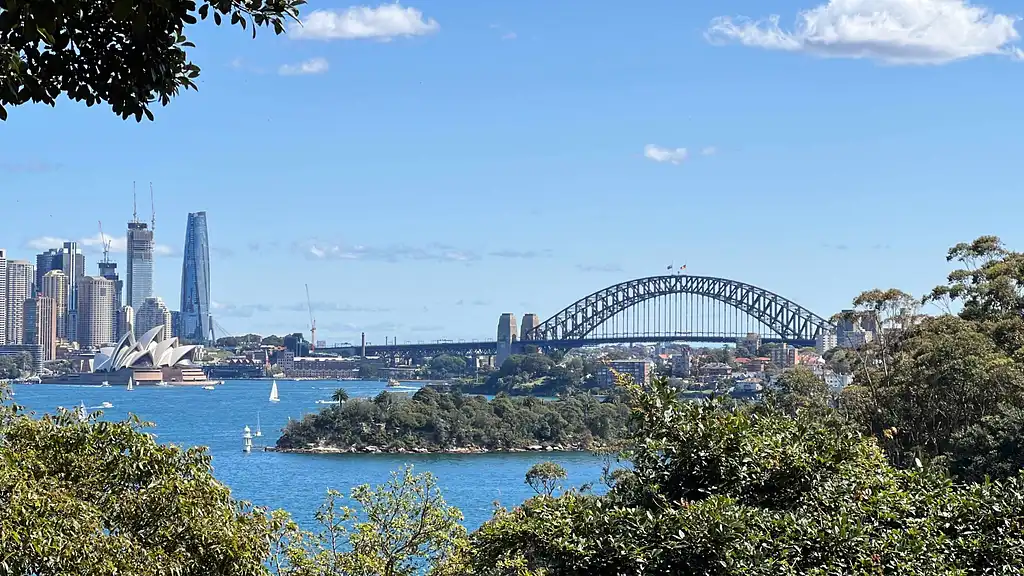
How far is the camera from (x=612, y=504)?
6879 mm

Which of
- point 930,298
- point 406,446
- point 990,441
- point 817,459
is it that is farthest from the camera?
point 406,446

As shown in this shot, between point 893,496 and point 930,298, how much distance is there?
22077 millimetres

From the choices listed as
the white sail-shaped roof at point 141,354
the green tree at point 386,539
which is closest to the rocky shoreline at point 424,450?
the green tree at point 386,539

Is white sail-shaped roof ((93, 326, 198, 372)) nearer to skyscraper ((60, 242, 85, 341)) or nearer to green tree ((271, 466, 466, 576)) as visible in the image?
skyscraper ((60, 242, 85, 341))

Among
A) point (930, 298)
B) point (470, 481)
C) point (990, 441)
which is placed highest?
point (930, 298)

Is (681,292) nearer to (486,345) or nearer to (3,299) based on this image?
(486,345)

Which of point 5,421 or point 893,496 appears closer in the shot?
point 893,496

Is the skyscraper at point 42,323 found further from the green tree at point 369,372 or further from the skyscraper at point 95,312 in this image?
the green tree at point 369,372

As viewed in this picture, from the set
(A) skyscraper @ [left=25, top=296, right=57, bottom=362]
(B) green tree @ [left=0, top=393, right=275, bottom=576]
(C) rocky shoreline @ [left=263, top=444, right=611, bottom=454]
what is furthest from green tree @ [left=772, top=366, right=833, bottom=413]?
(A) skyscraper @ [left=25, top=296, right=57, bottom=362]

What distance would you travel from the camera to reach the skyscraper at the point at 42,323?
16000 centimetres

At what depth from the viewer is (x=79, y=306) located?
18388cm

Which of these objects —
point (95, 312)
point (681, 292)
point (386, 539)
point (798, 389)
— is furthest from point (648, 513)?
point (95, 312)

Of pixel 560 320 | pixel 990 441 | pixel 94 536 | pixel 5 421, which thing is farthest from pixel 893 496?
pixel 560 320

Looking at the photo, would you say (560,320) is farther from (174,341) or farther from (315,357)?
(315,357)
